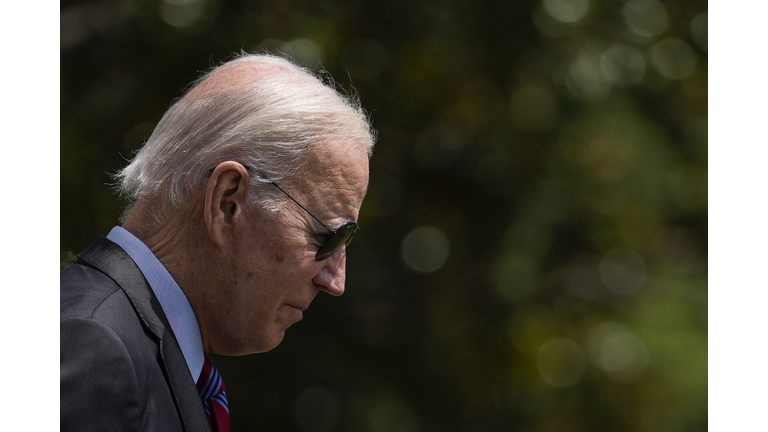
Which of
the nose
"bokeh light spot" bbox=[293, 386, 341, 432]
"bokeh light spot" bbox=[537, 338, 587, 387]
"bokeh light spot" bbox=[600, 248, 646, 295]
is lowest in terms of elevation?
"bokeh light spot" bbox=[293, 386, 341, 432]

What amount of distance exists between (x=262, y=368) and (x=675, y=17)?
3.38m

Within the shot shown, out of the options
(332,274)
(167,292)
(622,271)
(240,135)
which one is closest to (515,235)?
Answer: (622,271)

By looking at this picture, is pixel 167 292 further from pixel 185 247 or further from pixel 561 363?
pixel 561 363

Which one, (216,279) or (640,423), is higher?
(216,279)

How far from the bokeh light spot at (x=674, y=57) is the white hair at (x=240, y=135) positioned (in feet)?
8.76

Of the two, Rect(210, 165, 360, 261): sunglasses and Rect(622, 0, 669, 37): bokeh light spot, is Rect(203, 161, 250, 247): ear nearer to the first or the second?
Rect(210, 165, 360, 261): sunglasses

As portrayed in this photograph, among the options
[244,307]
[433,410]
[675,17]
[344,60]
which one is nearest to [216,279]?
[244,307]

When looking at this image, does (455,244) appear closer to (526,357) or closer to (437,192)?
(437,192)

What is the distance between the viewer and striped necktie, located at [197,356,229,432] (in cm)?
156

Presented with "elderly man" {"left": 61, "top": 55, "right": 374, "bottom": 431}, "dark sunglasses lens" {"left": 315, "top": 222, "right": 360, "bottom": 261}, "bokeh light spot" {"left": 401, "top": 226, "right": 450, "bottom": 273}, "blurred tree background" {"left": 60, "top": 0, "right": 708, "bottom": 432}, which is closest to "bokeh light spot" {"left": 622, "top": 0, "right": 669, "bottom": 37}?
"blurred tree background" {"left": 60, "top": 0, "right": 708, "bottom": 432}

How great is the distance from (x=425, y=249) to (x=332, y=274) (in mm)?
1754

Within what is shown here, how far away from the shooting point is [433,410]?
345 centimetres

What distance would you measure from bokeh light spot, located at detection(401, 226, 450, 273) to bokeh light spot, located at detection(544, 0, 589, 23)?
149cm

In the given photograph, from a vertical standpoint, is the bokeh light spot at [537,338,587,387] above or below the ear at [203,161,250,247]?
below
